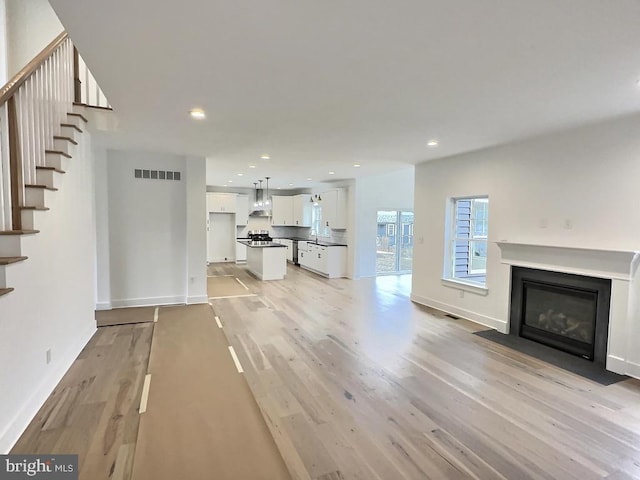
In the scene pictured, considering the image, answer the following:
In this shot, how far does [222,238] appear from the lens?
11695 millimetres

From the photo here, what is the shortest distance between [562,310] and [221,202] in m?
9.54

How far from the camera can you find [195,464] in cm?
216

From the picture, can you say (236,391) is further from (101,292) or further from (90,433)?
(101,292)

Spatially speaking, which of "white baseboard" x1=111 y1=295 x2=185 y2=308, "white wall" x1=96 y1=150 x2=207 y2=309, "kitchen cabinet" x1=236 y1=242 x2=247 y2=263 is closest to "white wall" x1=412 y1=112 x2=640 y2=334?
"white wall" x1=96 y1=150 x2=207 y2=309

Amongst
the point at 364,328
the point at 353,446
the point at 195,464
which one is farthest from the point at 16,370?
the point at 364,328

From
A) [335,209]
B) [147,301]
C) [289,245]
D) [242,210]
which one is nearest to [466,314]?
[335,209]

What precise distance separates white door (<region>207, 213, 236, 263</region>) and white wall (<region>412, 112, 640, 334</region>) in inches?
290

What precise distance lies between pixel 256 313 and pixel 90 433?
3.23 m

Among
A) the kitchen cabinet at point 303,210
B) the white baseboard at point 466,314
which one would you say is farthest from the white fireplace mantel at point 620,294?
the kitchen cabinet at point 303,210

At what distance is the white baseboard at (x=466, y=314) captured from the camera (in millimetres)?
4918

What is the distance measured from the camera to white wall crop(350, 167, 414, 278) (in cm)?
893

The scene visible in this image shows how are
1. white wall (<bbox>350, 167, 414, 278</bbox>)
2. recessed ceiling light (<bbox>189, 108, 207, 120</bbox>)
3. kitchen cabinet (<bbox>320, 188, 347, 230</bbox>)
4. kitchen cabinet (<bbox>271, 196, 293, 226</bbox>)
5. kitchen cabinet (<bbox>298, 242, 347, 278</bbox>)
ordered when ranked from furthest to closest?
kitchen cabinet (<bbox>271, 196, 293, 226</bbox>) → kitchen cabinet (<bbox>320, 188, 347, 230</bbox>) → kitchen cabinet (<bbox>298, 242, 347, 278</bbox>) → white wall (<bbox>350, 167, 414, 278</bbox>) → recessed ceiling light (<bbox>189, 108, 207, 120</bbox>)

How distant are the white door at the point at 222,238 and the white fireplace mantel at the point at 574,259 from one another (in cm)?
888

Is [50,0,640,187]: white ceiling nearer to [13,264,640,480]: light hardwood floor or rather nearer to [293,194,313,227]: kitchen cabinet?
[13,264,640,480]: light hardwood floor
